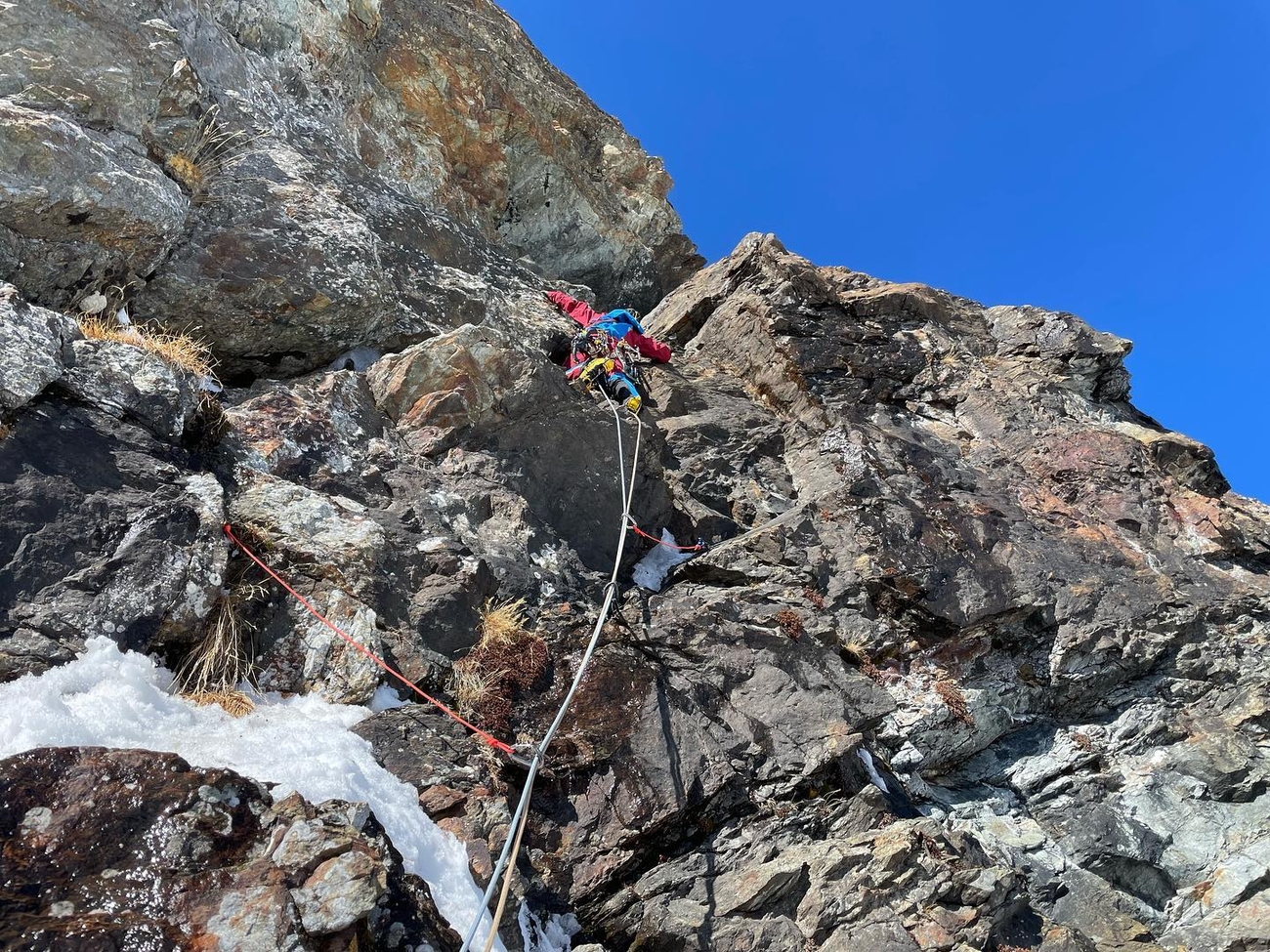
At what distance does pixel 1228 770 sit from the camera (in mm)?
7902

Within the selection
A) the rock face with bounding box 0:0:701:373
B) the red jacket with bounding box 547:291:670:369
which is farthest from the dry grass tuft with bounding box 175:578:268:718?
the red jacket with bounding box 547:291:670:369

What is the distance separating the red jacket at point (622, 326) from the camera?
39.6 feet

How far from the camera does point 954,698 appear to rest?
27.1 feet

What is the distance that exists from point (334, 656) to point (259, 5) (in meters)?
10.7

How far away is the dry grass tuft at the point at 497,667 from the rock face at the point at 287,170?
14.1ft

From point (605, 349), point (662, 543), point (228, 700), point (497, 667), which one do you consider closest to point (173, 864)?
point (228, 700)

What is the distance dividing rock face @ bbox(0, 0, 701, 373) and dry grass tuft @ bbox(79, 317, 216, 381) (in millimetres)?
360

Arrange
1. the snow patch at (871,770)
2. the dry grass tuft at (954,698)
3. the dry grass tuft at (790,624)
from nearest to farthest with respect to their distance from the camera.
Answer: the snow patch at (871,770), the dry grass tuft at (790,624), the dry grass tuft at (954,698)

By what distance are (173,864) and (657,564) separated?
593 cm

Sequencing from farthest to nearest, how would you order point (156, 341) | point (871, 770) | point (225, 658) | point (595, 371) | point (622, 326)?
point (622, 326) → point (595, 371) → point (871, 770) → point (156, 341) → point (225, 658)

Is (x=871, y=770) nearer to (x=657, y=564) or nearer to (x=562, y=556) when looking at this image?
(x=657, y=564)

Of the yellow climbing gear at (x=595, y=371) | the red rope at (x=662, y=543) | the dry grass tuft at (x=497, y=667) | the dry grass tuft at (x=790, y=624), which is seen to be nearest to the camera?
the dry grass tuft at (x=497, y=667)

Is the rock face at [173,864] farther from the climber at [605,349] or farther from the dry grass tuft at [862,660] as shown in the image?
the climber at [605,349]

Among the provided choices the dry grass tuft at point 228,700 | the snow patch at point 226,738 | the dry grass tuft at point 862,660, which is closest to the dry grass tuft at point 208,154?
the snow patch at point 226,738
